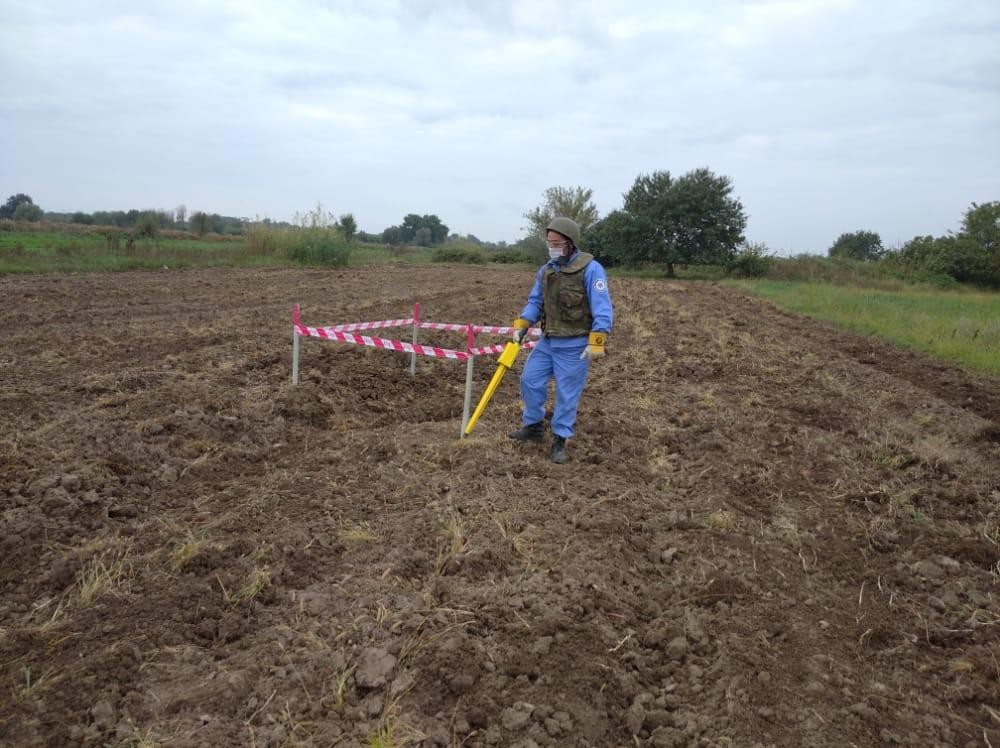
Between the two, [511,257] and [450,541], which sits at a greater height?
[511,257]

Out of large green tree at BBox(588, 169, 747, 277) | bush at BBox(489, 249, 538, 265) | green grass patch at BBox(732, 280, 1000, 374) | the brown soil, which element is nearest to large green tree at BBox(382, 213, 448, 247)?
bush at BBox(489, 249, 538, 265)

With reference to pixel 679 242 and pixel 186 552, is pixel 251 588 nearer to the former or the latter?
pixel 186 552

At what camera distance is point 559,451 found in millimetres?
5336

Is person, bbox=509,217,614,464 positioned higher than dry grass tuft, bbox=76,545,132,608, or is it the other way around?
person, bbox=509,217,614,464

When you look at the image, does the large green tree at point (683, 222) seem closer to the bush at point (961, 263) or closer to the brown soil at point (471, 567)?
the bush at point (961, 263)

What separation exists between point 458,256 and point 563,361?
135 ft

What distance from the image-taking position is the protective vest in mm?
5230

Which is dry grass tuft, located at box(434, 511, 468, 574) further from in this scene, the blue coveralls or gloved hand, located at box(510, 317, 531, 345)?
gloved hand, located at box(510, 317, 531, 345)

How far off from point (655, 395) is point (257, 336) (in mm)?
5717

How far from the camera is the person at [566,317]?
5.18 m

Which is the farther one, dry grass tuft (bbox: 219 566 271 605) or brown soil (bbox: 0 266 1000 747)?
dry grass tuft (bbox: 219 566 271 605)

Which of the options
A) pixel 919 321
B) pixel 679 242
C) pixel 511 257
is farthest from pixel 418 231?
pixel 919 321

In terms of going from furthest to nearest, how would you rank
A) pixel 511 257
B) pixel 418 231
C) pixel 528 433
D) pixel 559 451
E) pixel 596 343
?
pixel 418 231 < pixel 511 257 < pixel 528 433 < pixel 559 451 < pixel 596 343

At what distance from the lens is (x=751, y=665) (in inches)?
114
